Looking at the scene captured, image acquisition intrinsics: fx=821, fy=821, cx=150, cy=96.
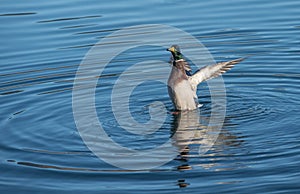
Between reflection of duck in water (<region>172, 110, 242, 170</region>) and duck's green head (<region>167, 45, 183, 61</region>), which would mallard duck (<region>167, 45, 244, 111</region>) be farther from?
reflection of duck in water (<region>172, 110, 242, 170</region>)

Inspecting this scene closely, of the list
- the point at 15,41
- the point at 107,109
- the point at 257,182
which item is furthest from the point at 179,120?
the point at 15,41

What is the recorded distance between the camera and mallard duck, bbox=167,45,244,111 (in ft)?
45.1

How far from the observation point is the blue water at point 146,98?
10.4 metres

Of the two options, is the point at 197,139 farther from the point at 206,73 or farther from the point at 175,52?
the point at 175,52

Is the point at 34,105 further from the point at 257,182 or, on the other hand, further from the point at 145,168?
the point at 257,182

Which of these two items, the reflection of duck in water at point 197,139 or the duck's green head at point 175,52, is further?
the duck's green head at point 175,52

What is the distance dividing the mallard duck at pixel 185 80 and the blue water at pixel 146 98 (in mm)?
289

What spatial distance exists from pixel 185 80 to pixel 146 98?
2.95 ft

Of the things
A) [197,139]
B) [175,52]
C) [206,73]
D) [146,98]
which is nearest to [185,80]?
[206,73]

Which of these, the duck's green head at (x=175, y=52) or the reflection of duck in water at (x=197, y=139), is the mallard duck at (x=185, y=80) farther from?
the reflection of duck in water at (x=197, y=139)

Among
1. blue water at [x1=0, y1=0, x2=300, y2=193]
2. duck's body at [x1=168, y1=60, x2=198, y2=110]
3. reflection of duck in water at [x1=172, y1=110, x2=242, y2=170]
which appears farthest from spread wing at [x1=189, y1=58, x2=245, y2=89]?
reflection of duck in water at [x1=172, y1=110, x2=242, y2=170]

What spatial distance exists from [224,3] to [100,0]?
3.24 metres

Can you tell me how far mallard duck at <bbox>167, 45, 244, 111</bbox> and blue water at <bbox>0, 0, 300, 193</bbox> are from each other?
29cm

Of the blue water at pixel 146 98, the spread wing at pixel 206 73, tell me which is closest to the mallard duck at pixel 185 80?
the spread wing at pixel 206 73
